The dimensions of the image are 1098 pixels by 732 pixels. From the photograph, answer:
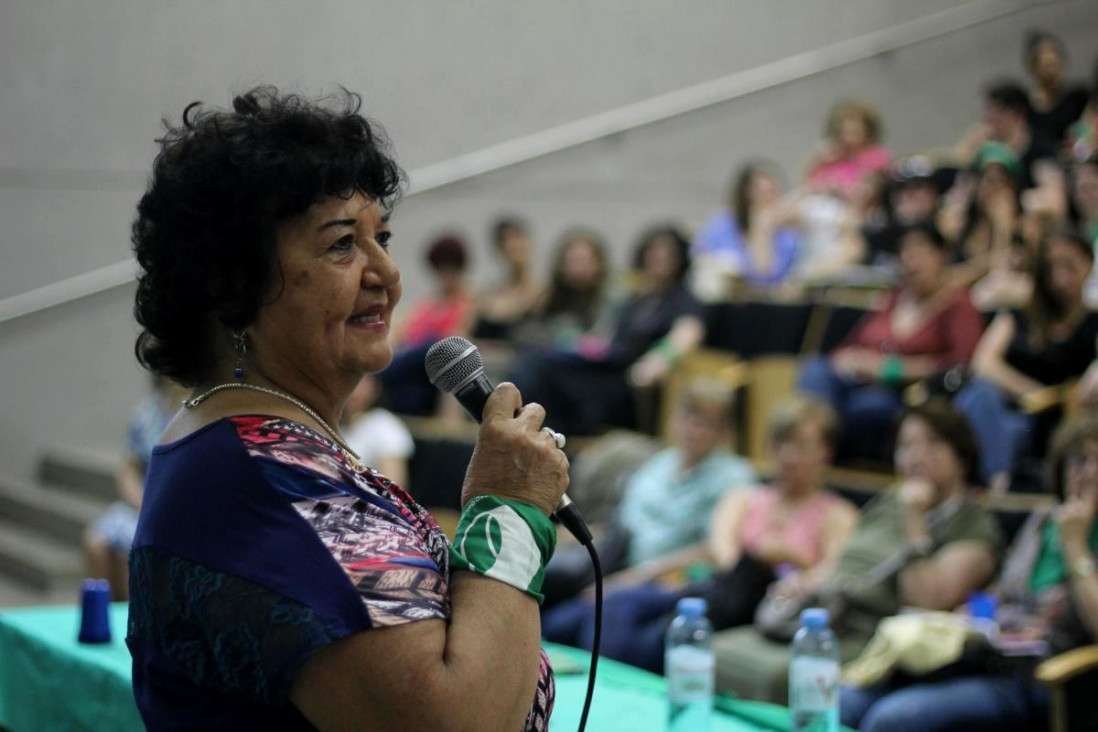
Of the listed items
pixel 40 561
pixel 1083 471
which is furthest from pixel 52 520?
pixel 1083 471

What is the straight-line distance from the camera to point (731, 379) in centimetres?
550

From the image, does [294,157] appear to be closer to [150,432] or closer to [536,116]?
[150,432]

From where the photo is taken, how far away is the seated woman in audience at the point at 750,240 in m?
6.45

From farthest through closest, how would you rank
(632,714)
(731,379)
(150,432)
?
(731,379) → (150,432) → (632,714)

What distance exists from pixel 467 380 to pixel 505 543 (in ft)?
0.70

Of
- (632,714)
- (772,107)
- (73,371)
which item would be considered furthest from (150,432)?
(772,107)

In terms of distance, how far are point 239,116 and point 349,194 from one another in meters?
0.13

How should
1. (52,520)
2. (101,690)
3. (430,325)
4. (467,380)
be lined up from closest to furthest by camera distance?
(467,380)
(101,690)
(52,520)
(430,325)

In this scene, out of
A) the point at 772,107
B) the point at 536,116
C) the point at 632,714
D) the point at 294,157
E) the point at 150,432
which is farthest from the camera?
the point at 772,107

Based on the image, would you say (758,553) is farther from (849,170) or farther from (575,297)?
(849,170)

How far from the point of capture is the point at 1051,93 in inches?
279

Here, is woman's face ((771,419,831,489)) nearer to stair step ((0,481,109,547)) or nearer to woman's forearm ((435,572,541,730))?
woman's forearm ((435,572,541,730))

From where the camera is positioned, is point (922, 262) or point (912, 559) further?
point (922, 262)

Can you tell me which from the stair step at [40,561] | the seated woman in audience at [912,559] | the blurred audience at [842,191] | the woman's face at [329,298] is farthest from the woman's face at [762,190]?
the woman's face at [329,298]
